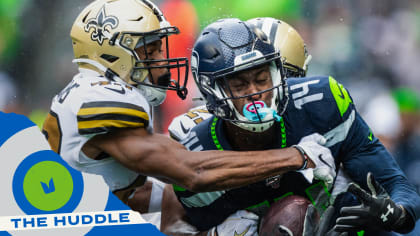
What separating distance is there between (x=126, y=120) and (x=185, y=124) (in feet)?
2.30

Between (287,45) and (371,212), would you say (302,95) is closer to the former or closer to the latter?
(371,212)

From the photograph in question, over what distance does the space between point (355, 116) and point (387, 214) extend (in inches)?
18.8

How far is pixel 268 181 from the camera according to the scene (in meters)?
2.66

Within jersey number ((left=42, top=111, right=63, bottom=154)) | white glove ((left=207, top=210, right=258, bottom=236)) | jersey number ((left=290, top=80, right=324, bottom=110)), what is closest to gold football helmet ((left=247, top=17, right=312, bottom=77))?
jersey number ((left=290, top=80, right=324, bottom=110))

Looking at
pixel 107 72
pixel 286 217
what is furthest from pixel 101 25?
pixel 286 217

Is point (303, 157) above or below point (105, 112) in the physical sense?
below

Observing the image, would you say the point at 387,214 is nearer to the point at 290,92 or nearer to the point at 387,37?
the point at 290,92

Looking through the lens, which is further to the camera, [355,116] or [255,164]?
[355,116]

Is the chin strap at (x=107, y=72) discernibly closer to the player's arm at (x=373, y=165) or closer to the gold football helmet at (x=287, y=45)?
the gold football helmet at (x=287, y=45)

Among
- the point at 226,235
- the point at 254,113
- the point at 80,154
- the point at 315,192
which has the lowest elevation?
the point at 226,235

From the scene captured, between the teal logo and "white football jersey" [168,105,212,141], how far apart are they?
41.0 inches

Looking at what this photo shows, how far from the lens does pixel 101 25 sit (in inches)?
113

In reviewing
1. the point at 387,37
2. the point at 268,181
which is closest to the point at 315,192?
the point at 268,181

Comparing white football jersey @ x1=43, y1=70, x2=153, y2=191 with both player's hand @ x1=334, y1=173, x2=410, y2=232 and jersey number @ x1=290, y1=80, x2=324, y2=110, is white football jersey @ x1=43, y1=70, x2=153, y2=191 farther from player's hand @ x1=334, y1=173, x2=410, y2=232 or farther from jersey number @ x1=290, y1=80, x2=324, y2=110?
player's hand @ x1=334, y1=173, x2=410, y2=232
